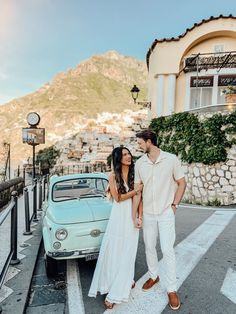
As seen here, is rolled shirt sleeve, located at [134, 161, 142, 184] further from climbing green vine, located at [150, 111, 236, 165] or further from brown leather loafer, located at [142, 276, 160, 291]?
climbing green vine, located at [150, 111, 236, 165]

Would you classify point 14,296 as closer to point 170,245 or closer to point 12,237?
point 12,237

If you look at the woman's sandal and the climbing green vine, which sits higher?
the climbing green vine

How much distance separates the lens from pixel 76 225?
4.27 metres

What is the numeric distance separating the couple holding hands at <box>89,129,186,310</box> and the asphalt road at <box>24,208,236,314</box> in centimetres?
22

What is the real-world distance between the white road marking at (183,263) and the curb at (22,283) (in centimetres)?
110

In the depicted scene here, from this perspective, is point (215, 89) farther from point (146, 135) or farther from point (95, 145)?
point (146, 135)

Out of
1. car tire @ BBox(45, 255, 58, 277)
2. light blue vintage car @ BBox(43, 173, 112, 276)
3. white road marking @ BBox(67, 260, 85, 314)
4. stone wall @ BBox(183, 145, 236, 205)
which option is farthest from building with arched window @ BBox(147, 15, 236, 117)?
car tire @ BBox(45, 255, 58, 277)

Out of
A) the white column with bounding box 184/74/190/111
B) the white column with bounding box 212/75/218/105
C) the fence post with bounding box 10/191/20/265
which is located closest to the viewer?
the fence post with bounding box 10/191/20/265

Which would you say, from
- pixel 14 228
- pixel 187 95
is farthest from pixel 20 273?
pixel 187 95

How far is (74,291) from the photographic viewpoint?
4.04m

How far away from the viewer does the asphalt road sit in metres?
3.53

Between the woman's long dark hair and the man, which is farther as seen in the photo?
the woman's long dark hair

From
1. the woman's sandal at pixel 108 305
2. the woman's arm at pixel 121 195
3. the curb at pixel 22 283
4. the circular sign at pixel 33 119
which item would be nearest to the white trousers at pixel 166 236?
the woman's arm at pixel 121 195

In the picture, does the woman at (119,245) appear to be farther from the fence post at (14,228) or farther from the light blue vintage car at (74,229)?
the fence post at (14,228)
